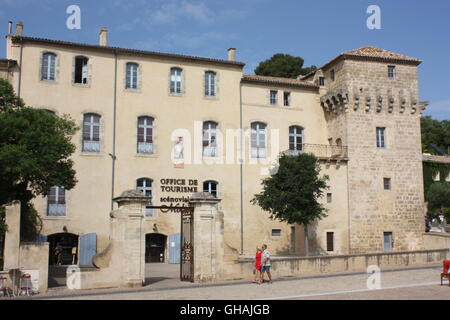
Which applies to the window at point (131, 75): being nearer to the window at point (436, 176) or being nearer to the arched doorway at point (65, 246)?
the arched doorway at point (65, 246)

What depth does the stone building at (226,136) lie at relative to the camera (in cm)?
2612

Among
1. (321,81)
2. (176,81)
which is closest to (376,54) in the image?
(321,81)

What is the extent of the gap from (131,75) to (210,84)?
15.1ft

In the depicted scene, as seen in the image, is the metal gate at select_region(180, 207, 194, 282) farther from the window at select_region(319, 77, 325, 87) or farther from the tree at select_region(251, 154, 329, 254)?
the window at select_region(319, 77, 325, 87)

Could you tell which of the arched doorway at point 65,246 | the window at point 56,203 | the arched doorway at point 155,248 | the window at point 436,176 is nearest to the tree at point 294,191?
the arched doorway at point 155,248

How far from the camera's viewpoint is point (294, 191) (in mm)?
26500

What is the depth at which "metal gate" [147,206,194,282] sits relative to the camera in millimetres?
16828

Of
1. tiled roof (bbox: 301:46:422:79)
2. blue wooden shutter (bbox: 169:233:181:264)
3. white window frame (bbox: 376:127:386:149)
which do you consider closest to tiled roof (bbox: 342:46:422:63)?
tiled roof (bbox: 301:46:422:79)

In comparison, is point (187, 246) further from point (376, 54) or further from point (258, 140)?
→ point (376, 54)

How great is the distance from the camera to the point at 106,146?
26.8 meters

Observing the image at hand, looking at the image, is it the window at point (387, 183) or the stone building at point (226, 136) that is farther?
the window at point (387, 183)

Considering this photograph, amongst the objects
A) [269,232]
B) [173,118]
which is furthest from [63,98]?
[269,232]

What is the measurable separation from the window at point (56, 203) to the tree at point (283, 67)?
30.6 metres
